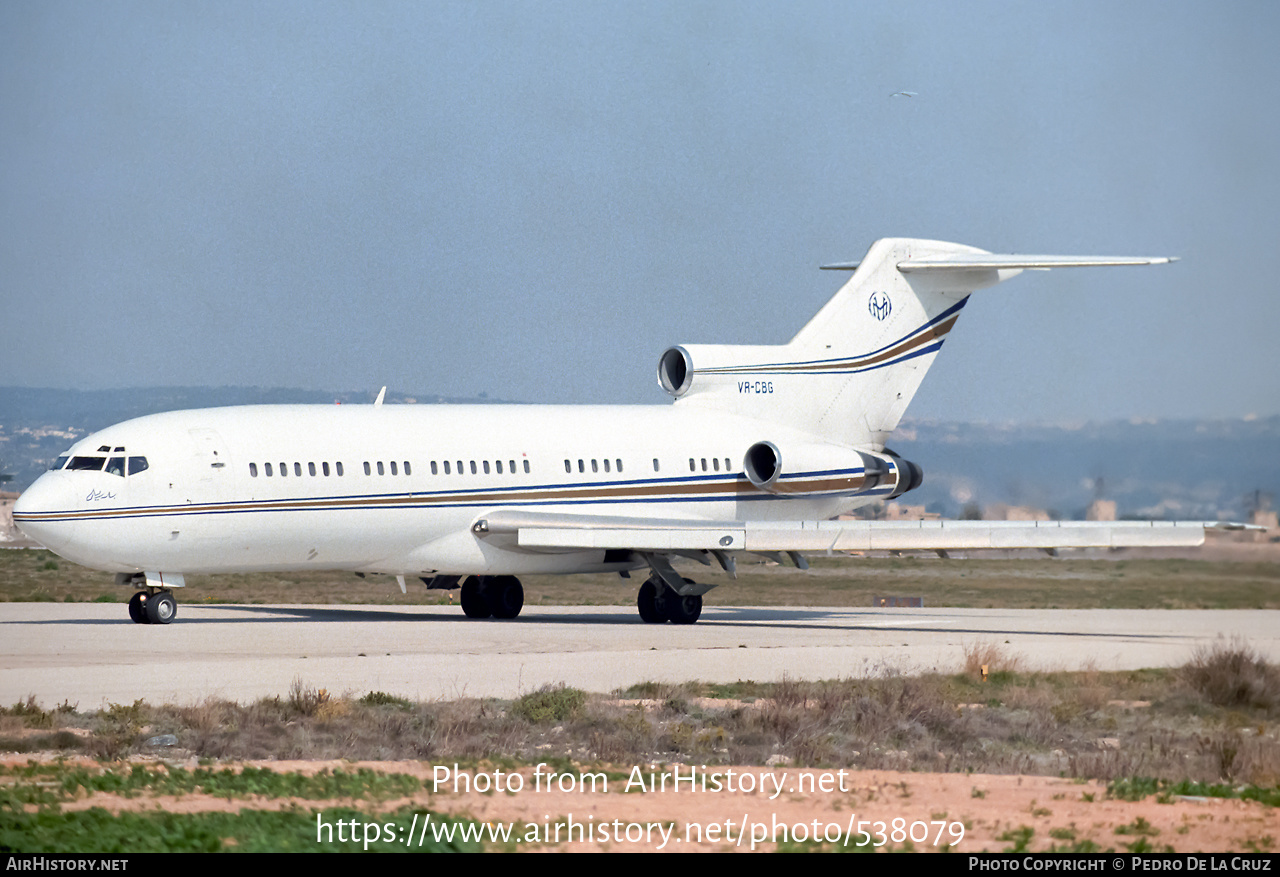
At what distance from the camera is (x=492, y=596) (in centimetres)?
3869

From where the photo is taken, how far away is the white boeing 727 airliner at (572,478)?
3197 centimetres

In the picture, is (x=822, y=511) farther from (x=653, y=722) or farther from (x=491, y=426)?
(x=653, y=722)

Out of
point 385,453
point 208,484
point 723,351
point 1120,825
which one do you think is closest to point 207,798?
point 1120,825

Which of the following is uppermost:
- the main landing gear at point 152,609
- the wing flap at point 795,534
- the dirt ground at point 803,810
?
the wing flap at point 795,534

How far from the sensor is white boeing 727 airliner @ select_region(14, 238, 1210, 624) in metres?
32.0

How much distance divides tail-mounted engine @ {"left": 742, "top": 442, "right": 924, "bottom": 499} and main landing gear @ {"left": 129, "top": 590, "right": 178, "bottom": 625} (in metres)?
14.0

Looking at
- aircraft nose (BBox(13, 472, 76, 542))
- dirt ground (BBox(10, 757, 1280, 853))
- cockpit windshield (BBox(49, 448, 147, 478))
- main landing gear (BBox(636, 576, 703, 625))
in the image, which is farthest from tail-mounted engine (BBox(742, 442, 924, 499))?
dirt ground (BBox(10, 757, 1280, 853))

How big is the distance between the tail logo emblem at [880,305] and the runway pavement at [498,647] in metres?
7.41

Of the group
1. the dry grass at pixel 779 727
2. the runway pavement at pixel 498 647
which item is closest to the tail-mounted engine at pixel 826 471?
the runway pavement at pixel 498 647

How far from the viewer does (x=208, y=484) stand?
32.2 m

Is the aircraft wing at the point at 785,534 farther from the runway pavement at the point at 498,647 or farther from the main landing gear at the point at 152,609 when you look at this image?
the main landing gear at the point at 152,609

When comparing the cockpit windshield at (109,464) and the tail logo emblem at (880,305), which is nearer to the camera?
the cockpit windshield at (109,464)

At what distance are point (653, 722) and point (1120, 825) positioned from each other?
23.3 ft

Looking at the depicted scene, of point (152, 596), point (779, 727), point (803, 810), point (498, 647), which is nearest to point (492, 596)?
point (152, 596)
